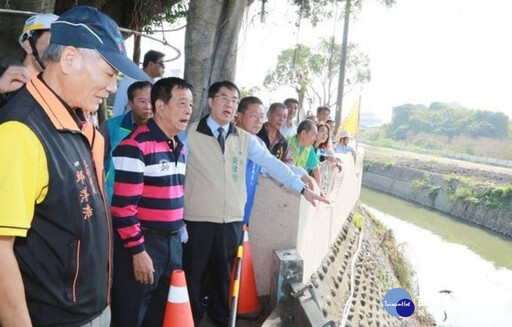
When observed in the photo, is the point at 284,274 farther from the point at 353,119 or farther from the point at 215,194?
the point at 353,119

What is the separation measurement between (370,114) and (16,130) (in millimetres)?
137419

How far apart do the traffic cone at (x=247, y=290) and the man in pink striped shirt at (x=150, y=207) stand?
3.23 ft

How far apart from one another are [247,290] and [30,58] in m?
2.49

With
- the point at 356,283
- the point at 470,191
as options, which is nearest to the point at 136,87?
the point at 356,283

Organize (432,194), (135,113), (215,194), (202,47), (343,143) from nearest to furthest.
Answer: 1. (215,194)
2. (135,113)
3. (202,47)
4. (343,143)
5. (432,194)

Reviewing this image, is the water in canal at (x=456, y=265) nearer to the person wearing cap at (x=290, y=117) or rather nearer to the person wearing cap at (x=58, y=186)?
the person wearing cap at (x=290, y=117)

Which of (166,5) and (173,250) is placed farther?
(166,5)

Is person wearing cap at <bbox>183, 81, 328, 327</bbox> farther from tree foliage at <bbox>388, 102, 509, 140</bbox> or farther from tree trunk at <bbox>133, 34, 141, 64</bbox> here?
tree foliage at <bbox>388, 102, 509, 140</bbox>

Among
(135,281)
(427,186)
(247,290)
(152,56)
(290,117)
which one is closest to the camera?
(135,281)

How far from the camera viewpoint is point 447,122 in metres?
60.2

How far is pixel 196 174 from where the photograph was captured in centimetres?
297

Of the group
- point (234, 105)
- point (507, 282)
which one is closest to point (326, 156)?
point (234, 105)

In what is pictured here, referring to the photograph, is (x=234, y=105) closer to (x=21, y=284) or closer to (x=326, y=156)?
(x=21, y=284)

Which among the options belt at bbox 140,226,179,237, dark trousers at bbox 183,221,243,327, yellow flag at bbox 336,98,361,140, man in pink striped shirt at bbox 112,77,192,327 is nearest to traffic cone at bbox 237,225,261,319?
dark trousers at bbox 183,221,243,327
